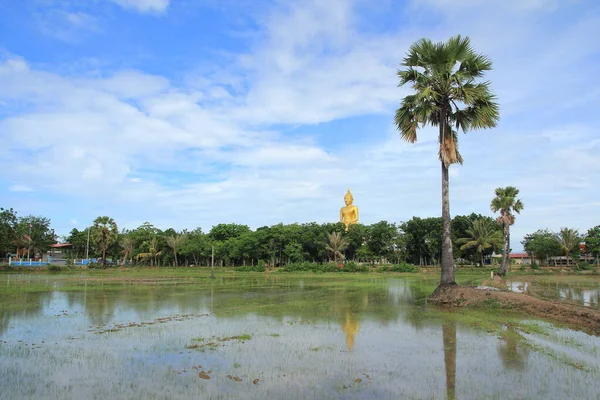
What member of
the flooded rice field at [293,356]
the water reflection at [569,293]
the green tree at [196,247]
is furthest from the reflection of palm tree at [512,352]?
the green tree at [196,247]

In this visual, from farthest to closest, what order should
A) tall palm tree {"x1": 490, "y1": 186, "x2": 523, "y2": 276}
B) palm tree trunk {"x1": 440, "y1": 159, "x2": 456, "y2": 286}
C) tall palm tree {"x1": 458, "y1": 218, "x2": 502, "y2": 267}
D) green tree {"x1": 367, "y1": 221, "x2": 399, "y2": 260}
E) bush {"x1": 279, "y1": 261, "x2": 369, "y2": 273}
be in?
green tree {"x1": 367, "y1": 221, "x2": 399, "y2": 260} < tall palm tree {"x1": 458, "y1": 218, "x2": 502, "y2": 267} < bush {"x1": 279, "y1": 261, "x2": 369, "y2": 273} < tall palm tree {"x1": 490, "y1": 186, "x2": 523, "y2": 276} < palm tree trunk {"x1": 440, "y1": 159, "x2": 456, "y2": 286}

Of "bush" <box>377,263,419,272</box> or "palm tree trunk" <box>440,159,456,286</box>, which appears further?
"bush" <box>377,263,419,272</box>

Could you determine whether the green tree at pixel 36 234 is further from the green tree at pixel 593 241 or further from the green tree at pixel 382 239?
the green tree at pixel 593 241

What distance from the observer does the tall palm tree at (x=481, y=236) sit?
61.7m

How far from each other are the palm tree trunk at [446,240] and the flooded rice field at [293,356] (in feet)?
11.4

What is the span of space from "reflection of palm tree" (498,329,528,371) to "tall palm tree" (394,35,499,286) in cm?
860

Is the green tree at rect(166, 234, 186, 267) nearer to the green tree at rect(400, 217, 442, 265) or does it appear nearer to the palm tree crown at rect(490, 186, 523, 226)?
the green tree at rect(400, 217, 442, 265)

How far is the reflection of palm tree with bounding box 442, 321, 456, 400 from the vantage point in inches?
283

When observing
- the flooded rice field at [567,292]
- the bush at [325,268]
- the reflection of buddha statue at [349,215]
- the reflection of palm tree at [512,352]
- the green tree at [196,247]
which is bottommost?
the bush at [325,268]

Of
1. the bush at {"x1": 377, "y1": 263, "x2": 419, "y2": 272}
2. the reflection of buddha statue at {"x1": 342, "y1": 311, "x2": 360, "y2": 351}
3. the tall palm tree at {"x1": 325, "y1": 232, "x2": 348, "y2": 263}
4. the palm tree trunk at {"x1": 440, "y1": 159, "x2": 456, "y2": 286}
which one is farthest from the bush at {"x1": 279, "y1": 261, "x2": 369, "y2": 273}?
the reflection of buddha statue at {"x1": 342, "y1": 311, "x2": 360, "y2": 351}

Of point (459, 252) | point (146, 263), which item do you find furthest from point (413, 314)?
point (146, 263)

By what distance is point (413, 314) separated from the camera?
1609cm

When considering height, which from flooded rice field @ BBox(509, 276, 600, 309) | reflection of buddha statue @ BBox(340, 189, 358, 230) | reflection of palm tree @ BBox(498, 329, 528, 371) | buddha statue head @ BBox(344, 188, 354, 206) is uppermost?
buddha statue head @ BBox(344, 188, 354, 206)

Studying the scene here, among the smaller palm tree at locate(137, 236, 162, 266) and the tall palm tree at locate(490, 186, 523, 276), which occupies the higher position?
the tall palm tree at locate(490, 186, 523, 276)
